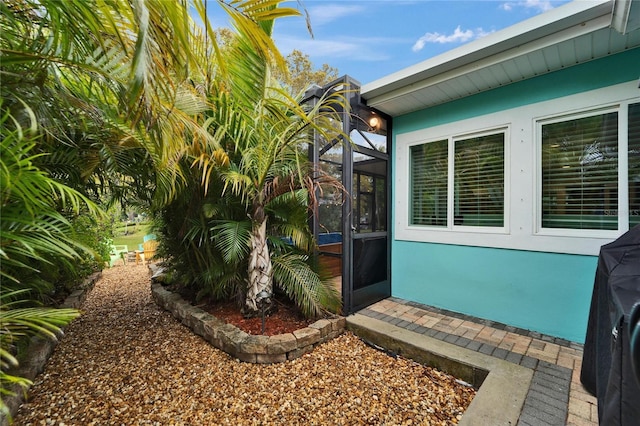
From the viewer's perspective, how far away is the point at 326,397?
205 centimetres

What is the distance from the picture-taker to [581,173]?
274 cm

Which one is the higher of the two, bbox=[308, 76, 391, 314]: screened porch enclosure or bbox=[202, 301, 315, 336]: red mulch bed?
bbox=[308, 76, 391, 314]: screened porch enclosure

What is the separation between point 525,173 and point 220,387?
3.82 metres

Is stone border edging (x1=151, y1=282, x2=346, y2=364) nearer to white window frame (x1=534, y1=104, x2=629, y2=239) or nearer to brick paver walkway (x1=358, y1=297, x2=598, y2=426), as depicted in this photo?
brick paver walkway (x1=358, y1=297, x2=598, y2=426)

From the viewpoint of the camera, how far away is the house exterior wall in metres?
2.59

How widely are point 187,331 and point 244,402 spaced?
5.20 feet

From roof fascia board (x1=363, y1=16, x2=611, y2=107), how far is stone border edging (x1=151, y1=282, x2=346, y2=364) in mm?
2911

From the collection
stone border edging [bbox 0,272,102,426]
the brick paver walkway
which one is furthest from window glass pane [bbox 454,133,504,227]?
stone border edging [bbox 0,272,102,426]

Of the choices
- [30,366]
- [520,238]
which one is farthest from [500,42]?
[30,366]

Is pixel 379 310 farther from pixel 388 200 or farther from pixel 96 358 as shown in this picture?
pixel 96 358

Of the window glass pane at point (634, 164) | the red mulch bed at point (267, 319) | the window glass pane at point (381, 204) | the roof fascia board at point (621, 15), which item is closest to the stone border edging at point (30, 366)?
the red mulch bed at point (267, 319)

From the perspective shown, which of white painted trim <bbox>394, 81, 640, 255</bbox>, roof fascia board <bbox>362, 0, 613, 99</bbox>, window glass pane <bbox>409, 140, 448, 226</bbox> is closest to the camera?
roof fascia board <bbox>362, 0, 613, 99</bbox>

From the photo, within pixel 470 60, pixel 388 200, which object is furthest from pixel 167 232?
pixel 470 60

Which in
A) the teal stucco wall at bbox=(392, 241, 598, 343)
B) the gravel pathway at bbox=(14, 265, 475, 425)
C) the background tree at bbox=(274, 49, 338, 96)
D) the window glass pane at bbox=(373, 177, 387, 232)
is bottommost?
the gravel pathway at bbox=(14, 265, 475, 425)
